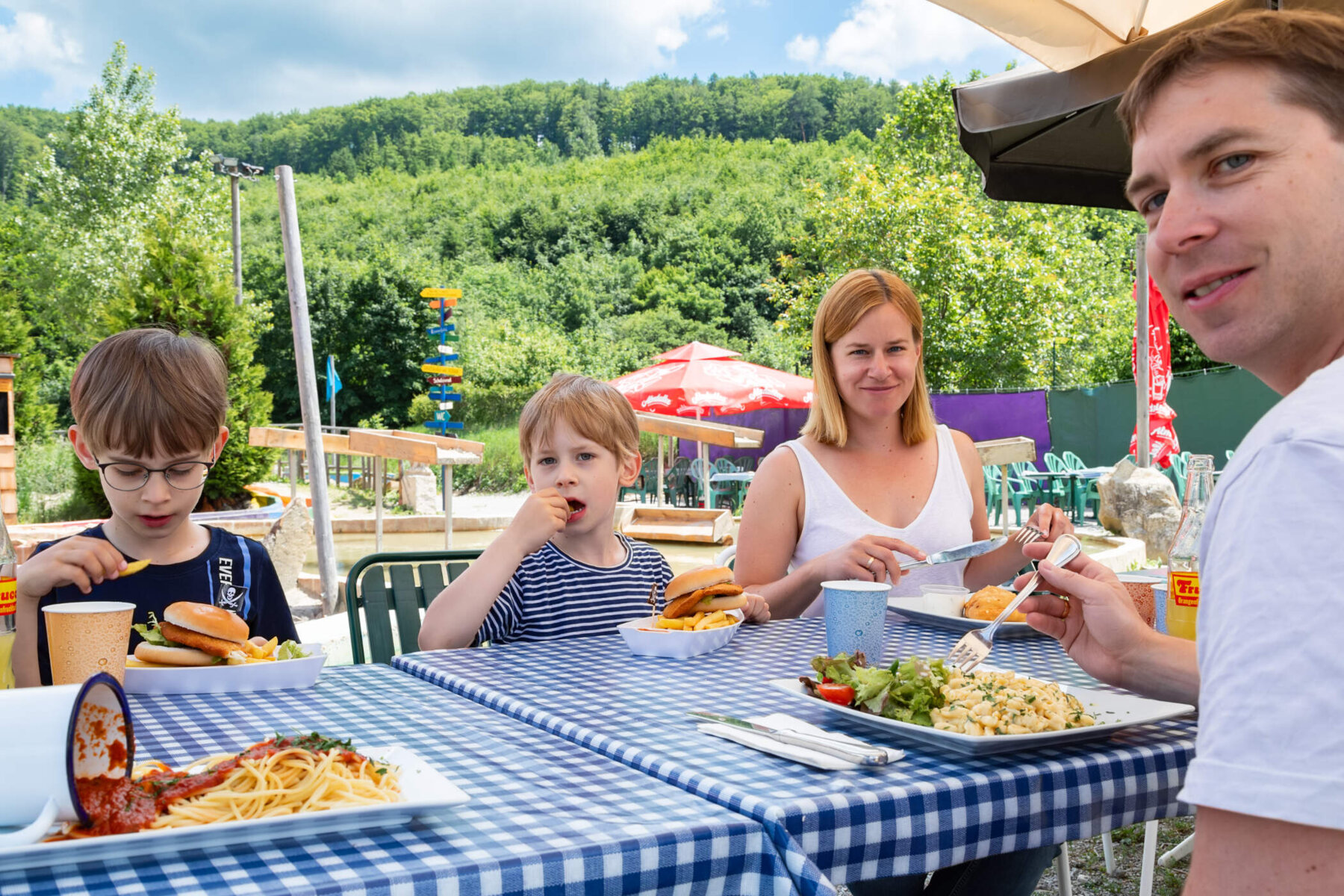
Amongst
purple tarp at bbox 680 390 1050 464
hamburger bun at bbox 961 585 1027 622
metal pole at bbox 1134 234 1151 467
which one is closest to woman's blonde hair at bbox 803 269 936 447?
hamburger bun at bbox 961 585 1027 622

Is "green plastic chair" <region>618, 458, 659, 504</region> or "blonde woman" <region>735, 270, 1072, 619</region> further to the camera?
"green plastic chair" <region>618, 458, 659, 504</region>

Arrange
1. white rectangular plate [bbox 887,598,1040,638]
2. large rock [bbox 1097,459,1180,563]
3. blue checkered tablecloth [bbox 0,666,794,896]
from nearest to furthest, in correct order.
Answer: blue checkered tablecloth [bbox 0,666,794,896] < white rectangular plate [bbox 887,598,1040,638] < large rock [bbox 1097,459,1180,563]

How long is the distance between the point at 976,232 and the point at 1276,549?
22309 mm

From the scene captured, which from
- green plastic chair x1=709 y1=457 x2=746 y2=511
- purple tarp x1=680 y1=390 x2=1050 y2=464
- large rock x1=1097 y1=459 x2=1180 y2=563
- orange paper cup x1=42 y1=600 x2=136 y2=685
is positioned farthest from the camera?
purple tarp x1=680 y1=390 x2=1050 y2=464

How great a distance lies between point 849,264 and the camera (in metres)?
22.8

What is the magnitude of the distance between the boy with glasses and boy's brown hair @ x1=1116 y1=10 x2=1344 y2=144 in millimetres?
1522

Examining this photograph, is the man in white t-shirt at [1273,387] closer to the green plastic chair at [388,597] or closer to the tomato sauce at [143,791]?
the tomato sauce at [143,791]

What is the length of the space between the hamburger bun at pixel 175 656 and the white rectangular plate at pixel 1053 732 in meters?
0.81

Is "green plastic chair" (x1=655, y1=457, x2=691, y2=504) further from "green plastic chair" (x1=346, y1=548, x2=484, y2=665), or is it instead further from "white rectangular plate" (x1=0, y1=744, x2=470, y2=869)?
"white rectangular plate" (x1=0, y1=744, x2=470, y2=869)

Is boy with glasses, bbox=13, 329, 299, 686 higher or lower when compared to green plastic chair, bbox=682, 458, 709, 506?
higher

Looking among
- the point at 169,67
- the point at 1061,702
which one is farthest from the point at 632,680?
the point at 169,67

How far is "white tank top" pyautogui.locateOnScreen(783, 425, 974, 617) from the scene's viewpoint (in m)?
2.51

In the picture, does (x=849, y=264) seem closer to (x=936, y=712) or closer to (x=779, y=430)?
(x=779, y=430)

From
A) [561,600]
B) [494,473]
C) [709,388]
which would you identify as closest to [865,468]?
[561,600]
